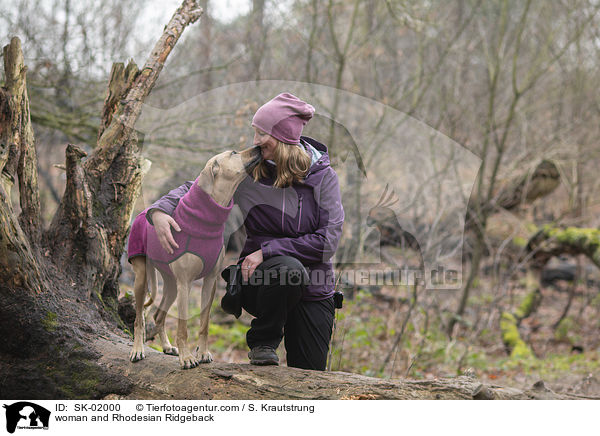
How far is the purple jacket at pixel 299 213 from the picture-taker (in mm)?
3078

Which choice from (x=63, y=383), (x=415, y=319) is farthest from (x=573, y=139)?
(x=63, y=383)

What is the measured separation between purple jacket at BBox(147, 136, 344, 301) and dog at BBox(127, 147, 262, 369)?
260 millimetres

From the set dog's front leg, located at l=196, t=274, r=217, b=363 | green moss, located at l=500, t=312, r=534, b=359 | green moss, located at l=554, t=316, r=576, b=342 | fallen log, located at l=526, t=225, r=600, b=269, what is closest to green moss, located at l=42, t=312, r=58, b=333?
dog's front leg, located at l=196, t=274, r=217, b=363

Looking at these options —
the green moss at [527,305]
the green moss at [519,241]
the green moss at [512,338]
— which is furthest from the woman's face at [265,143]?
the green moss at [519,241]

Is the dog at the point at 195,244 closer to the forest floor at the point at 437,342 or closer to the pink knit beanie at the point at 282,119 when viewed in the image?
the pink knit beanie at the point at 282,119

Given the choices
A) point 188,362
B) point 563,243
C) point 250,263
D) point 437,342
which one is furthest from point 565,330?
point 188,362

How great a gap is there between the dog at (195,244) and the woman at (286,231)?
10 centimetres

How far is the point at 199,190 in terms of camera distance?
2.79m

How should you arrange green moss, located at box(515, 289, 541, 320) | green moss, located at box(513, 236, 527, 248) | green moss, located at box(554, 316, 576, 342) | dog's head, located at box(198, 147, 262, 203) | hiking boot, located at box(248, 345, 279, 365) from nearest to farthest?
dog's head, located at box(198, 147, 262, 203) → hiking boot, located at box(248, 345, 279, 365) → green moss, located at box(515, 289, 541, 320) → green moss, located at box(554, 316, 576, 342) → green moss, located at box(513, 236, 527, 248)

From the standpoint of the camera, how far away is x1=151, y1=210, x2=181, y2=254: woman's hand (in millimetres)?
2797

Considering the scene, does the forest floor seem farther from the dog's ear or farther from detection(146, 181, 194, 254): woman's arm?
the dog's ear

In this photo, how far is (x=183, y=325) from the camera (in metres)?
2.89

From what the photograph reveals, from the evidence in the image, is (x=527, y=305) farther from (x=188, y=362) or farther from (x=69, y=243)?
(x=69, y=243)

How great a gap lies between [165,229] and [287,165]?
30.3 inches
